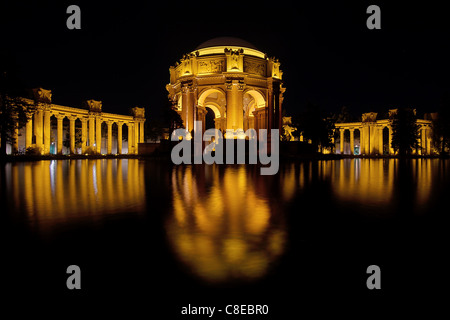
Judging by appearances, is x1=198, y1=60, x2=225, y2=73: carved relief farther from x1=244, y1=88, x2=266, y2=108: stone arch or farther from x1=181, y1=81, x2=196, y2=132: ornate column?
x1=244, y1=88, x2=266, y2=108: stone arch

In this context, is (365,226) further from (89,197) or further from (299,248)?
(89,197)

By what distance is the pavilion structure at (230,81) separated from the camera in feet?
140

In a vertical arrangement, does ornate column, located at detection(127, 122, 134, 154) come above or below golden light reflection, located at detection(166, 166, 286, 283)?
above

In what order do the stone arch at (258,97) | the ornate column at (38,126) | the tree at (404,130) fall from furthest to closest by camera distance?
the tree at (404,130) < the stone arch at (258,97) < the ornate column at (38,126)

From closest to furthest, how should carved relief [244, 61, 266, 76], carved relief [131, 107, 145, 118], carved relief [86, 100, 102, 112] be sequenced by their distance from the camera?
carved relief [244, 61, 266, 76], carved relief [86, 100, 102, 112], carved relief [131, 107, 145, 118]

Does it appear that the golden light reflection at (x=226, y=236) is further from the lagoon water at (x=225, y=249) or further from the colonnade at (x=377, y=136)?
the colonnade at (x=377, y=136)

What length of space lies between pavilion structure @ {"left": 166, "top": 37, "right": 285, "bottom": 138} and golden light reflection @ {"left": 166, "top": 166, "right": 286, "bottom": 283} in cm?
3431

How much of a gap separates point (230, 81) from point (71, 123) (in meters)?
28.4

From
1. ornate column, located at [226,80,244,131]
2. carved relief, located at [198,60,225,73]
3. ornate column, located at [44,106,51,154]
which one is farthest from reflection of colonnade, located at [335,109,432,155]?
ornate column, located at [44,106,51,154]

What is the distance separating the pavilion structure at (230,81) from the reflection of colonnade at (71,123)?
14367 mm

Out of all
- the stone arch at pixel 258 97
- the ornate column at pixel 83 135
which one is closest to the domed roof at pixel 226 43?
the stone arch at pixel 258 97

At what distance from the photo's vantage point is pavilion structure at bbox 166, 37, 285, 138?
4259 cm

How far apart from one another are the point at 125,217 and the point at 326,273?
14.0 ft
